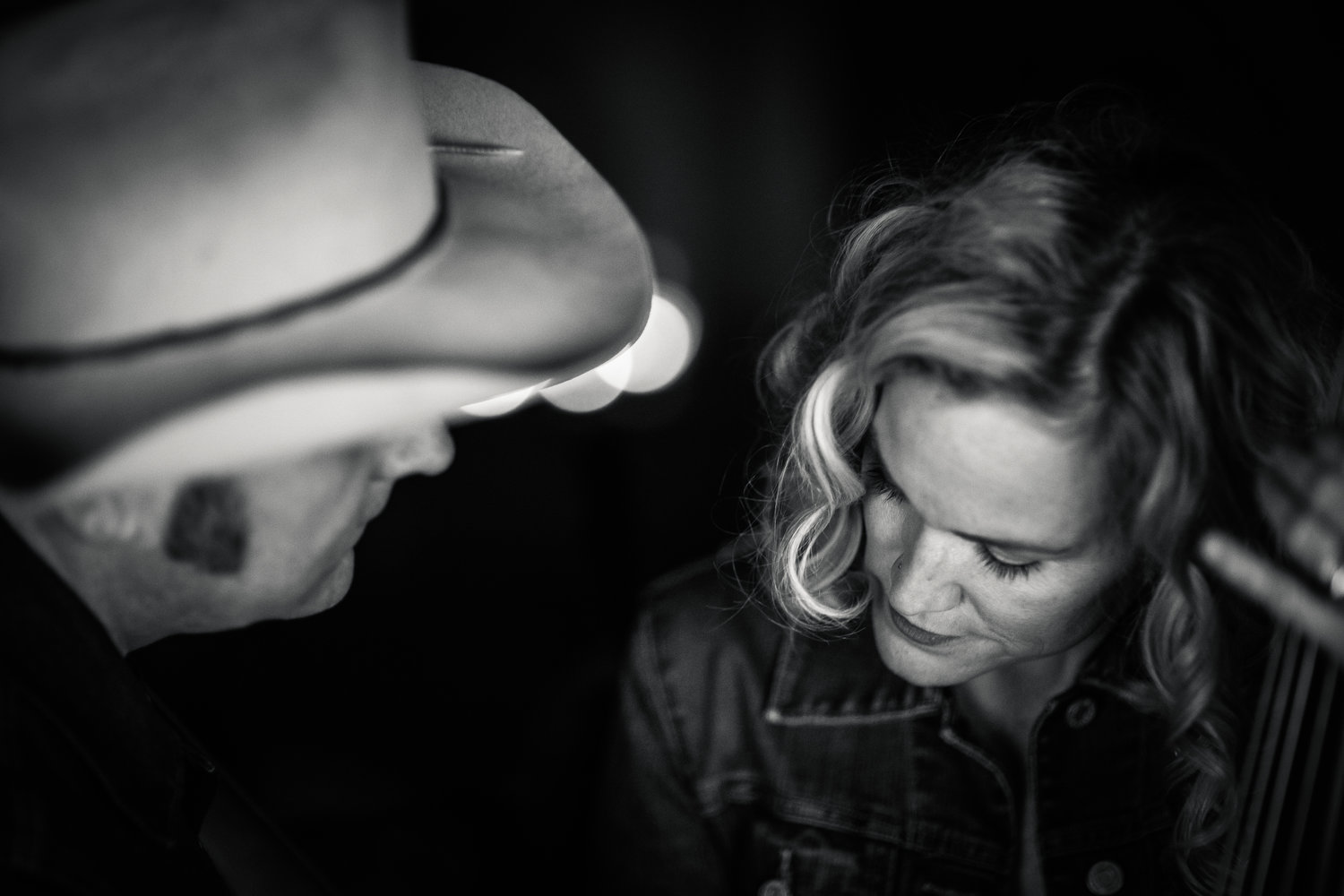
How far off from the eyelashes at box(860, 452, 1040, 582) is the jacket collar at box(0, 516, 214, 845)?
30.1 inches

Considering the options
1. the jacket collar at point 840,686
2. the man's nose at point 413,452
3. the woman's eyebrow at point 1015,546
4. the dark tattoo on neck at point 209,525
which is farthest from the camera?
the jacket collar at point 840,686

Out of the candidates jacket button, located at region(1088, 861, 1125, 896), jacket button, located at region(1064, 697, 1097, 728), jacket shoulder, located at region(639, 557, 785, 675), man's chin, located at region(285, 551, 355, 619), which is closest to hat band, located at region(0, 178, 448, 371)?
man's chin, located at region(285, 551, 355, 619)

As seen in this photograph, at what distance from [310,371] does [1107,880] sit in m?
1.11

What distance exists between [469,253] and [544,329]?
8 cm

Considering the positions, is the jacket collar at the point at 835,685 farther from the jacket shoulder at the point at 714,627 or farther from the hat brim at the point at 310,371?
the hat brim at the point at 310,371

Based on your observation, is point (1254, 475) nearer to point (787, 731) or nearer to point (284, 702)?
point (787, 731)

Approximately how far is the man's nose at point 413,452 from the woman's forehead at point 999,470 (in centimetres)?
46

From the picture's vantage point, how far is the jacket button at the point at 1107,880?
1150 millimetres

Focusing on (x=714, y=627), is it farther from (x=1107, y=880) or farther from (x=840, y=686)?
(x=1107, y=880)

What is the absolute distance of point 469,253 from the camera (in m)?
0.70

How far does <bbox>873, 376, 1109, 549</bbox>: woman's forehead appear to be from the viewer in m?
0.88

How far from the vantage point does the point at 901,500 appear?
108 cm

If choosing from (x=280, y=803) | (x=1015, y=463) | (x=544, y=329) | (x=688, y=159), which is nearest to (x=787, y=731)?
(x=1015, y=463)

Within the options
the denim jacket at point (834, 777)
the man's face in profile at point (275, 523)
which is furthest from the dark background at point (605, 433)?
the man's face in profile at point (275, 523)
